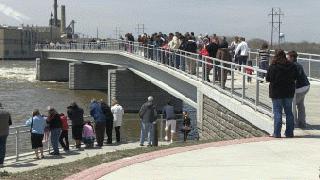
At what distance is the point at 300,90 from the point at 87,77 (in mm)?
48864

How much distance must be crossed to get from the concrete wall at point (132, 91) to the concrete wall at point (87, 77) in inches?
646

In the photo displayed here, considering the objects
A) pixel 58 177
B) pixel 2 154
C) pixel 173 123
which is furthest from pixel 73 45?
pixel 58 177

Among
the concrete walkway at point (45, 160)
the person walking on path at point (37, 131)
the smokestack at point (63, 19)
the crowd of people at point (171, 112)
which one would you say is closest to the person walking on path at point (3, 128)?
the crowd of people at point (171, 112)

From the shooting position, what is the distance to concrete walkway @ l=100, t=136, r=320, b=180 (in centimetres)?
774

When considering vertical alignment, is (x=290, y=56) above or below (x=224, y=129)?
above

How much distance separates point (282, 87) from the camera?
10.7m

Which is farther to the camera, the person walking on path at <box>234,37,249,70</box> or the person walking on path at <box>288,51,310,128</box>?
the person walking on path at <box>234,37,249,70</box>

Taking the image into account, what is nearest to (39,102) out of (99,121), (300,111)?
(99,121)

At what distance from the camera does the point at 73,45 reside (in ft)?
224

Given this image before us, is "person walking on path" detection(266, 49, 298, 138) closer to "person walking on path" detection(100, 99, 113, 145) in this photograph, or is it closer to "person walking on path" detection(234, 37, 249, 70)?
"person walking on path" detection(100, 99, 113, 145)

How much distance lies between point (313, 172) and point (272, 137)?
9.97ft

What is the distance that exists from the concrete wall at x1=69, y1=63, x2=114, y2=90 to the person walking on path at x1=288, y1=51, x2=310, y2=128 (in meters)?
47.8

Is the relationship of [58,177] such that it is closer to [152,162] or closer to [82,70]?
[152,162]

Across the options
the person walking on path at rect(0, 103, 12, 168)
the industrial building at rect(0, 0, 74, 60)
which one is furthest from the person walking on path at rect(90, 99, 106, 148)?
the industrial building at rect(0, 0, 74, 60)
